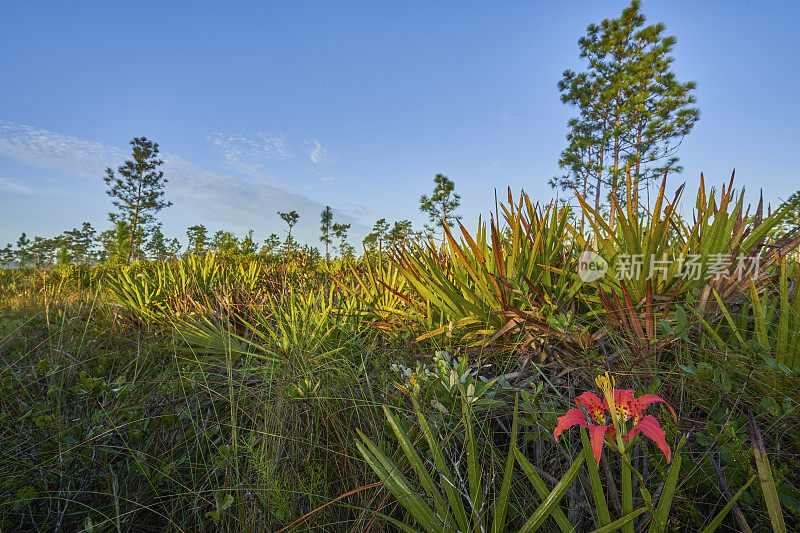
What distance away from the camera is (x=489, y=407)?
1.21 metres

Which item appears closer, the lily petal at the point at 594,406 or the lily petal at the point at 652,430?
the lily petal at the point at 652,430

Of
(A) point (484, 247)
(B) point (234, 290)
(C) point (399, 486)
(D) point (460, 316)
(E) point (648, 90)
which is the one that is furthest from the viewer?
(E) point (648, 90)

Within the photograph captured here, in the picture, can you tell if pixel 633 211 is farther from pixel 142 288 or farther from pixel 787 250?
pixel 142 288

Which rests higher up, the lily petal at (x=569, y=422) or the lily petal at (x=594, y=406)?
the lily petal at (x=594, y=406)

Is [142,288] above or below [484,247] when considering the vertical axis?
below

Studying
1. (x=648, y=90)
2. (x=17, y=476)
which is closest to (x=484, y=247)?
(x=17, y=476)

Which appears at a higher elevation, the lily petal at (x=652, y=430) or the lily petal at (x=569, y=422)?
the lily petal at (x=652, y=430)

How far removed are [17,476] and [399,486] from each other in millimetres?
1271

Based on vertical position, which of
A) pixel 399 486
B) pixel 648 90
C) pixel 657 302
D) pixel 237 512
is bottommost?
pixel 237 512

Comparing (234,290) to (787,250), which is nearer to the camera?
(787,250)

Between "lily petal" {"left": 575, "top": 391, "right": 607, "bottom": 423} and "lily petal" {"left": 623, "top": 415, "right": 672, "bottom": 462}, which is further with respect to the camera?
"lily petal" {"left": 575, "top": 391, "right": 607, "bottom": 423}

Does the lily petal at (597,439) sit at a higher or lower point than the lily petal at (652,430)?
lower

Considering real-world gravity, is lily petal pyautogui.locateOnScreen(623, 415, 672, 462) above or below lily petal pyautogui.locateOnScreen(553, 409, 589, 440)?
above

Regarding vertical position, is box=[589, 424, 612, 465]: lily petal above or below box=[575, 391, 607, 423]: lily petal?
below
